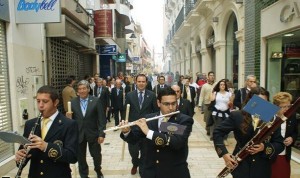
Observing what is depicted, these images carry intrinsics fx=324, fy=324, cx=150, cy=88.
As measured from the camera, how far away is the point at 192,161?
23.3ft

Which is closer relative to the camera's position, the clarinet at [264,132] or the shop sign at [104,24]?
the clarinet at [264,132]

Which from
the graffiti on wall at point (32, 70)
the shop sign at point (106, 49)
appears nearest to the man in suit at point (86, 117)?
the graffiti on wall at point (32, 70)

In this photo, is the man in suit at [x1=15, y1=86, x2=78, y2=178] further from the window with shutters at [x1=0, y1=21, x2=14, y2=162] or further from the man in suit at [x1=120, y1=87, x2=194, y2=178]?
the window with shutters at [x1=0, y1=21, x2=14, y2=162]

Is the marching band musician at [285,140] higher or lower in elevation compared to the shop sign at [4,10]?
lower

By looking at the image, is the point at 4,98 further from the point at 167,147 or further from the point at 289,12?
the point at 289,12

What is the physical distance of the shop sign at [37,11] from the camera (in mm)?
6777

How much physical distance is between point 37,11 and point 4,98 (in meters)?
1.94

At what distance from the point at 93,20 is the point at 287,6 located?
9350 millimetres

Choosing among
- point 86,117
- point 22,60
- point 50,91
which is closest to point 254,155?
point 50,91

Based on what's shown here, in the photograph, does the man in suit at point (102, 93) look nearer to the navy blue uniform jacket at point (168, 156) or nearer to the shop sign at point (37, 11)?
the shop sign at point (37, 11)

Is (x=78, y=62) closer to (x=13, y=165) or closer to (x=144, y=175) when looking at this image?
(x=13, y=165)

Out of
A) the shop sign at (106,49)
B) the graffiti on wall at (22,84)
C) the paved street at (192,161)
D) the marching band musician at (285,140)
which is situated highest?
the shop sign at (106,49)

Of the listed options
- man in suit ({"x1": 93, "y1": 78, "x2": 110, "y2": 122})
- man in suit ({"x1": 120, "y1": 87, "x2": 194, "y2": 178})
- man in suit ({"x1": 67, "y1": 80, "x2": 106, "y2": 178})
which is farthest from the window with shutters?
man in suit ({"x1": 93, "y1": 78, "x2": 110, "y2": 122})

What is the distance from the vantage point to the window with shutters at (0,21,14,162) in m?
6.39
